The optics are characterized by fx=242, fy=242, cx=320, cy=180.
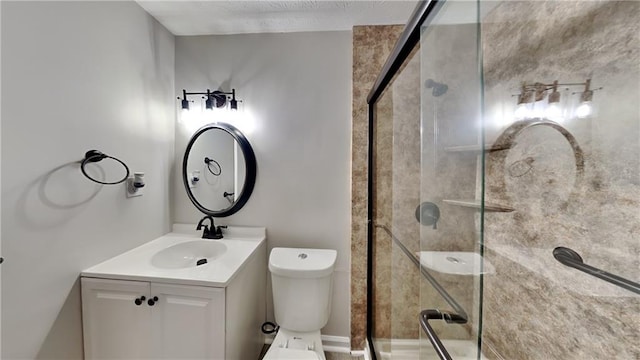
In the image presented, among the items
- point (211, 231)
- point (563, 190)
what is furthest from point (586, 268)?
point (211, 231)

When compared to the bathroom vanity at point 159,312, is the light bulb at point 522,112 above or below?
above

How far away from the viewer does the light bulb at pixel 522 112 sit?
44.6 inches

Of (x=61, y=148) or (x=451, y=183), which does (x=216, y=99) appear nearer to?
(x=61, y=148)

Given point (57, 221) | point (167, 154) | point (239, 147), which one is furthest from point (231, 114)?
point (57, 221)

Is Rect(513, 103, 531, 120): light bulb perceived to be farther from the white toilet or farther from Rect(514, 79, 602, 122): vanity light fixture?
the white toilet

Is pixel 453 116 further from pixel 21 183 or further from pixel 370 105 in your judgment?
pixel 21 183

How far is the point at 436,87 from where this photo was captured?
3.23 feet

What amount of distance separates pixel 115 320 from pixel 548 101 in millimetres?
2257

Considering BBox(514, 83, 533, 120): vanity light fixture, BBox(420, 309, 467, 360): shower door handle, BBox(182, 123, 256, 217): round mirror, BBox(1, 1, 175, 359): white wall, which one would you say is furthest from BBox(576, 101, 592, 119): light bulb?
BBox(1, 1, 175, 359): white wall

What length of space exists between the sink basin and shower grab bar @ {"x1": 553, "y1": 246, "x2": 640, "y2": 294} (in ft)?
5.63

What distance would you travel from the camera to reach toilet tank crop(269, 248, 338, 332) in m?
1.47

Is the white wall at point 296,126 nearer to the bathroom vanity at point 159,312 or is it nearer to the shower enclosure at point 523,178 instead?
the shower enclosure at point 523,178

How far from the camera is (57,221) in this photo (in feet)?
3.55

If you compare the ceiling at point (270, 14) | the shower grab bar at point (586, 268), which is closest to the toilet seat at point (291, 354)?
the shower grab bar at point (586, 268)
